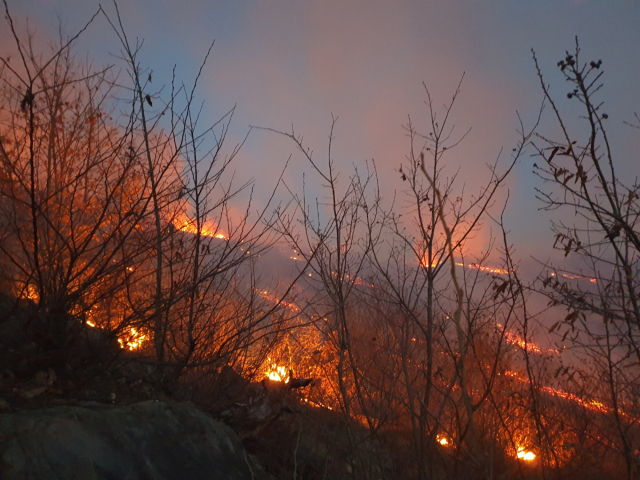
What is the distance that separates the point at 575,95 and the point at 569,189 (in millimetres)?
611

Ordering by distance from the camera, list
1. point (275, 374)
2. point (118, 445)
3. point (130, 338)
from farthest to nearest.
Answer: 1. point (275, 374)
2. point (130, 338)
3. point (118, 445)

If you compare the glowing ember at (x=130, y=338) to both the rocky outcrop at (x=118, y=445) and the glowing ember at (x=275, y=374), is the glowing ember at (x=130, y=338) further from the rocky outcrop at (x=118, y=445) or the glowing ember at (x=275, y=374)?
the glowing ember at (x=275, y=374)

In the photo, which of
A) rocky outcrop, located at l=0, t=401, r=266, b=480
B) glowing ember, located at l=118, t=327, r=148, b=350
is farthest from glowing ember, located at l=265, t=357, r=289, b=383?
rocky outcrop, located at l=0, t=401, r=266, b=480

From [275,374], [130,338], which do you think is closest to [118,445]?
[130,338]

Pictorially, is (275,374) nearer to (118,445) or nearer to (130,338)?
(130,338)

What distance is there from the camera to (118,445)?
87.7 inches

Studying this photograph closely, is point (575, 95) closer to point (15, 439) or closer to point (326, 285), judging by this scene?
point (326, 285)

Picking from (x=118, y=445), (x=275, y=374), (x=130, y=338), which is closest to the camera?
(x=118, y=445)

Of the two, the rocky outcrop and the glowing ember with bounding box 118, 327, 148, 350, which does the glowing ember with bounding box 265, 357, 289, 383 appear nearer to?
the glowing ember with bounding box 118, 327, 148, 350

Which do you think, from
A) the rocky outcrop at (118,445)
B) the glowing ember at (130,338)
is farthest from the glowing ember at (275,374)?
the rocky outcrop at (118,445)

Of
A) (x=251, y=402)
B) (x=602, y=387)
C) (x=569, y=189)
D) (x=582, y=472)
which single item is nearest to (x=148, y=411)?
(x=251, y=402)

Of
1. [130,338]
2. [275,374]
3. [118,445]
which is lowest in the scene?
[118,445]

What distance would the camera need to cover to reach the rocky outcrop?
1900mm

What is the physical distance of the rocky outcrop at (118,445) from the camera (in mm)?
1900
